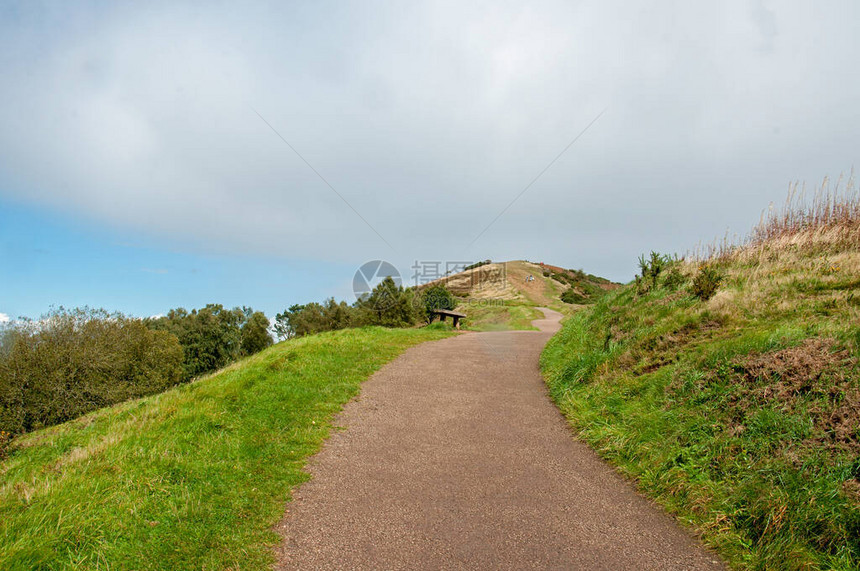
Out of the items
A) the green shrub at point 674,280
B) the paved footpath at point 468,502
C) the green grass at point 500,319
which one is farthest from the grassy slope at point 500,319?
the paved footpath at point 468,502

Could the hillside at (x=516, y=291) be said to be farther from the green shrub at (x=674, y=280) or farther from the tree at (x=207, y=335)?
the tree at (x=207, y=335)

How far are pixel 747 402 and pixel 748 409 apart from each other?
0.10 meters

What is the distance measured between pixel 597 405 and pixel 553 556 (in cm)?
363

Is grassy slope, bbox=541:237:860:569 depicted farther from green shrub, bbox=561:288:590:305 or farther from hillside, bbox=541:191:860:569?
green shrub, bbox=561:288:590:305

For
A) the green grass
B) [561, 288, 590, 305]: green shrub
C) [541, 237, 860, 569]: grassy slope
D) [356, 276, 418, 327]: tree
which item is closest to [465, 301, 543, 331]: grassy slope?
the green grass

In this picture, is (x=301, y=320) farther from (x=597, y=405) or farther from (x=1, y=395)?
(x=597, y=405)

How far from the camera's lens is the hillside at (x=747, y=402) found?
11.6 ft

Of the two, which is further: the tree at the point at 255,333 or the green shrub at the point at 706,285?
the tree at the point at 255,333

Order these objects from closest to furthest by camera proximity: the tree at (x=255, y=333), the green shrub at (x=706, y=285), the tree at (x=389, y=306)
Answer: the green shrub at (x=706, y=285) < the tree at (x=389, y=306) < the tree at (x=255, y=333)

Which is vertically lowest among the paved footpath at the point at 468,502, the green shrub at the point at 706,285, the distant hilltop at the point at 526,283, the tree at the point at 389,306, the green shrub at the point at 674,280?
the paved footpath at the point at 468,502

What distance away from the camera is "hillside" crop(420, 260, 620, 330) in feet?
86.9

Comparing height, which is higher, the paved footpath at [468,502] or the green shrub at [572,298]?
the green shrub at [572,298]

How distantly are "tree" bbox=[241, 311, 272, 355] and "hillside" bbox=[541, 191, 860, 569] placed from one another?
5746 centimetres

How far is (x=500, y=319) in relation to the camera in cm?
2545
